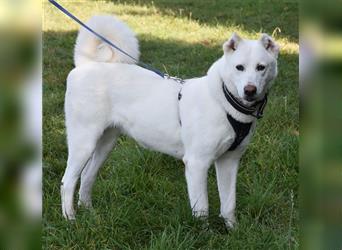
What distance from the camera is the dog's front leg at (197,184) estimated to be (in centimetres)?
285

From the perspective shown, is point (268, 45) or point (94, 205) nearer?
point (268, 45)

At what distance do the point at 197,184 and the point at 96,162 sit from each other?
2.62 feet

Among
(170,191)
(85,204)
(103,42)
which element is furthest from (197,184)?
(103,42)

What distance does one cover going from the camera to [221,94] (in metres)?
2.81

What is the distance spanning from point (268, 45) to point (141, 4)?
665 centimetres

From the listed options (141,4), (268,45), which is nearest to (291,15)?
(141,4)

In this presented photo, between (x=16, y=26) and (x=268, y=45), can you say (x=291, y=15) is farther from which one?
(x=16, y=26)

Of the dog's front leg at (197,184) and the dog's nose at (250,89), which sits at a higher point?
the dog's nose at (250,89)

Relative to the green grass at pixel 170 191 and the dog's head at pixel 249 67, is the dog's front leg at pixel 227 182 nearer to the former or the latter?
the green grass at pixel 170 191

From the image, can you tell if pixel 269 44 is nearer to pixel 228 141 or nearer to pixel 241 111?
pixel 241 111

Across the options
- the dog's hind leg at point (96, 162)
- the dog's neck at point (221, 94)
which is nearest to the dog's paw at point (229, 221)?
the dog's neck at point (221, 94)

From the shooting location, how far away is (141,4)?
912cm

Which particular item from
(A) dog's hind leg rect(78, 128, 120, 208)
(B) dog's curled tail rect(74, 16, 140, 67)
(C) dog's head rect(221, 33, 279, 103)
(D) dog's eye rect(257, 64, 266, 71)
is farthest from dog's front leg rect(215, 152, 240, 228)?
(B) dog's curled tail rect(74, 16, 140, 67)

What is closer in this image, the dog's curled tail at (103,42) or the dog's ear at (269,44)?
the dog's ear at (269,44)
